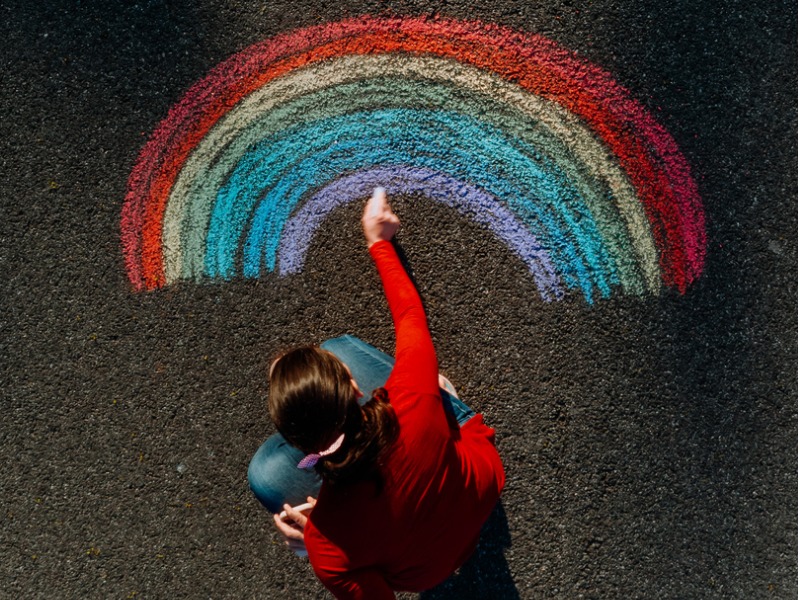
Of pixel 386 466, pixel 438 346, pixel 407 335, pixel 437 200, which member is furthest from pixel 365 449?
pixel 437 200

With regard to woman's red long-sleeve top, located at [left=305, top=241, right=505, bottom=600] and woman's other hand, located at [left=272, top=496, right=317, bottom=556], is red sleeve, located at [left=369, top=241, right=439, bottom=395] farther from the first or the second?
woman's other hand, located at [left=272, top=496, right=317, bottom=556]

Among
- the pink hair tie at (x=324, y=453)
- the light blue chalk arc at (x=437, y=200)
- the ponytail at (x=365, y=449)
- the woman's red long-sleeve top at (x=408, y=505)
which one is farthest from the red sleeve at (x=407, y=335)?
the light blue chalk arc at (x=437, y=200)

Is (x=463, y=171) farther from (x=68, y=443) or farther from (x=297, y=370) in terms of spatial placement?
(x=68, y=443)

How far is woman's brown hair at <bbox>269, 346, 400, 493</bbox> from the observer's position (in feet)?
4.36

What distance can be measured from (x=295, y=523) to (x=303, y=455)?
0.70 ft

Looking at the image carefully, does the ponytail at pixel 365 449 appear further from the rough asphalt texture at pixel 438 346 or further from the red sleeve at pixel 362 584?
the rough asphalt texture at pixel 438 346

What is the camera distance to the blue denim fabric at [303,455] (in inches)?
72.7

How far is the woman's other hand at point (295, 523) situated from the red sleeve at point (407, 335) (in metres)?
0.59

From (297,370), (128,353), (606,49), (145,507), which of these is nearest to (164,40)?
(128,353)

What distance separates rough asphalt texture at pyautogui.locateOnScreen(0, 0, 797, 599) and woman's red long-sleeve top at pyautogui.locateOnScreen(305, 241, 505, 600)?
1.96 ft

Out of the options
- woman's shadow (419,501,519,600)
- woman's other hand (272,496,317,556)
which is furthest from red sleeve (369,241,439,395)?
woman's shadow (419,501,519,600)

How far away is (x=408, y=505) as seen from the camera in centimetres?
140

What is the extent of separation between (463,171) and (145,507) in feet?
5.76

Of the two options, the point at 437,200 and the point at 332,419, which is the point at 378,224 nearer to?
the point at 437,200
